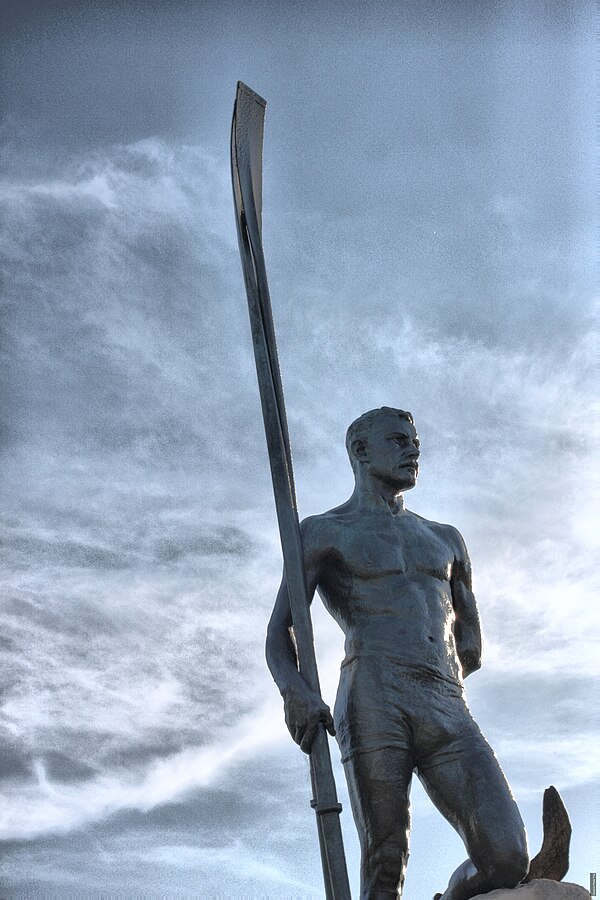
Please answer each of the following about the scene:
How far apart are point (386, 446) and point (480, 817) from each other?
2.21m

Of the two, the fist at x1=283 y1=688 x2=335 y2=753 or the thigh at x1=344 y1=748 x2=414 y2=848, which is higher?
the fist at x1=283 y1=688 x2=335 y2=753

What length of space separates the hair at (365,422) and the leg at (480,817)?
1.92 m

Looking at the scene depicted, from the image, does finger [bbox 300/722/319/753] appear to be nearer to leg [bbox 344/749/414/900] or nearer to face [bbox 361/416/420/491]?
leg [bbox 344/749/414/900]

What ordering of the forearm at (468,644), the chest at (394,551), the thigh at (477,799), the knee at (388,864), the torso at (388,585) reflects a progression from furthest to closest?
1. the forearm at (468,644)
2. the chest at (394,551)
3. the torso at (388,585)
4. the knee at (388,864)
5. the thigh at (477,799)

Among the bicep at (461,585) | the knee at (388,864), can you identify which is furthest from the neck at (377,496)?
the knee at (388,864)

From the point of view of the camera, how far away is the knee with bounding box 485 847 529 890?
6.79 metres

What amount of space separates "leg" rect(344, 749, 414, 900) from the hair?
184 centimetres

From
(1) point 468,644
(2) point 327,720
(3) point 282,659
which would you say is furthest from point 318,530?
(2) point 327,720

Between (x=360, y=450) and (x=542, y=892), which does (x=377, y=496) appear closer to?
(x=360, y=450)

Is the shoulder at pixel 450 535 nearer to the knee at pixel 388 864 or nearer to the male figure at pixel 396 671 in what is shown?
the male figure at pixel 396 671

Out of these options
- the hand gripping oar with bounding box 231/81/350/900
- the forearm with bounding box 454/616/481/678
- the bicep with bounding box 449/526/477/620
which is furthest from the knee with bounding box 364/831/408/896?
the bicep with bounding box 449/526/477/620

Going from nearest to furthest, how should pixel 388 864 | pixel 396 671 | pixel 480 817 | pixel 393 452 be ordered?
pixel 480 817
pixel 388 864
pixel 396 671
pixel 393 452

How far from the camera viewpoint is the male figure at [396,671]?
6977 mm

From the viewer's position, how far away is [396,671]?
7324mm
